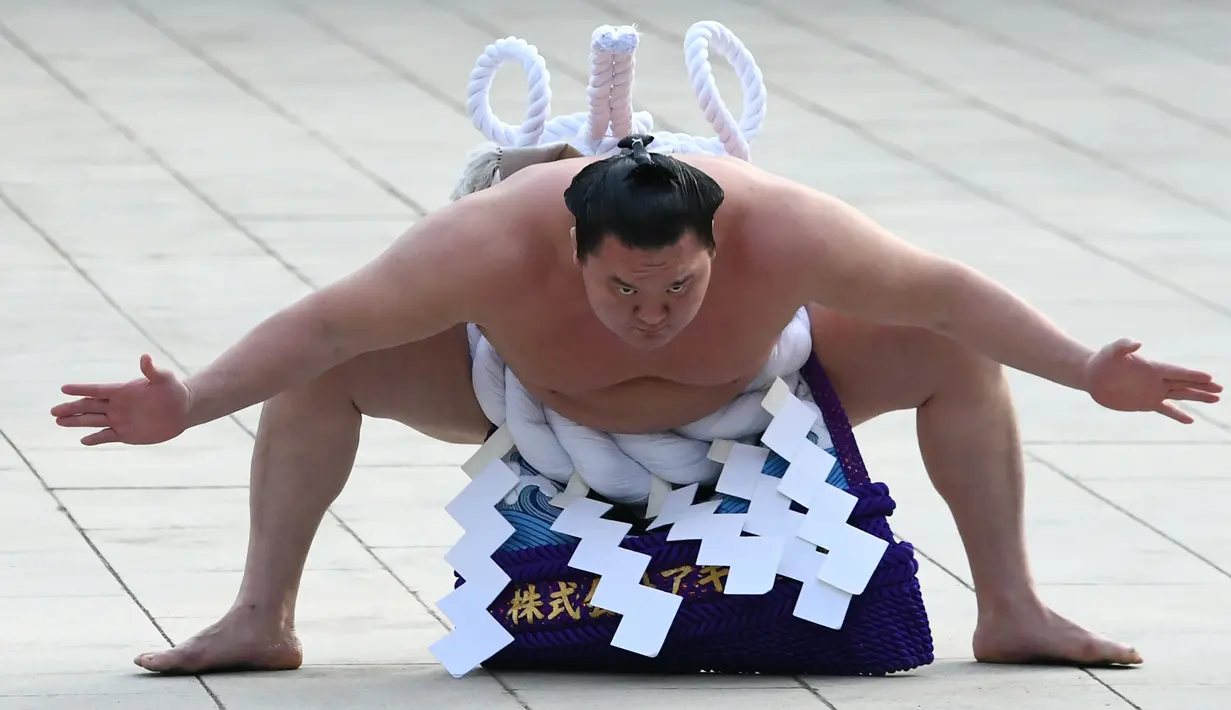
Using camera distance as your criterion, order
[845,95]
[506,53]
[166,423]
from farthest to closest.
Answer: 1. [845,95]
2. [506,53]
3. [166,423]

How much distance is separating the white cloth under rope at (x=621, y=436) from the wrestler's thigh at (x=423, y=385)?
0.03 meters

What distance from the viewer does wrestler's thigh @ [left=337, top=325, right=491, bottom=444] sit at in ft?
11.3

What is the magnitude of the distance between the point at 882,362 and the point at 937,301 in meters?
0.26

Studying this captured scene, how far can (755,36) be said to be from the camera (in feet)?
27.5

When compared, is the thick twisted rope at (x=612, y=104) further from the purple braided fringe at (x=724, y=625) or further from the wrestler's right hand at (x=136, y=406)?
the wrestler's right hand at (x=136, y=406)

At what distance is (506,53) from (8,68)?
14.3 ft

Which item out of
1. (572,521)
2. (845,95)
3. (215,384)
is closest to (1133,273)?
(845,95)

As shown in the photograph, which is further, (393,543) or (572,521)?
(393,543)

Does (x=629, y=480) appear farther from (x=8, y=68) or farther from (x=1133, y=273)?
(x=8, y=68)

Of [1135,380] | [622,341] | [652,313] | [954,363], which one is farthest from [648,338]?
[1135,380]

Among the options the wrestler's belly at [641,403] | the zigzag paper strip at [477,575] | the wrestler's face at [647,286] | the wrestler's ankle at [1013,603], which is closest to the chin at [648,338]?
the wrestler's face at [647,286]

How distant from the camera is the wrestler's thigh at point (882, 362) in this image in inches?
136

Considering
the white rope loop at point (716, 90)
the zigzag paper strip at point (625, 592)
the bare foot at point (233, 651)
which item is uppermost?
the white rope loop at point (716, 90)

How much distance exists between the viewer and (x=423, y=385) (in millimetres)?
3500
